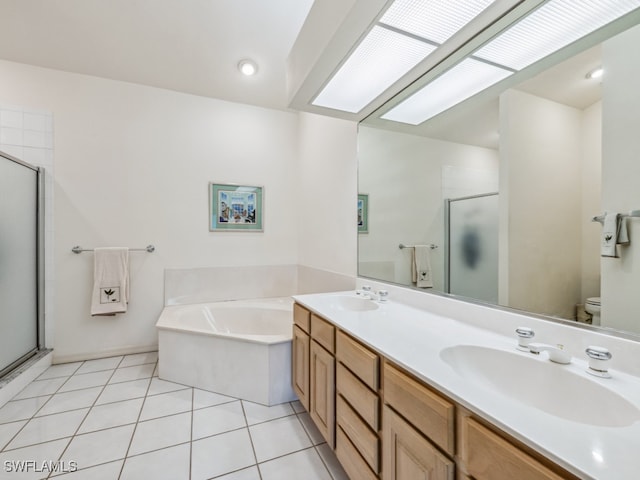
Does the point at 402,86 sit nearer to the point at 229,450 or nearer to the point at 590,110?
the point at 590,110

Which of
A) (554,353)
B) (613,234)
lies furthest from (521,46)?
(554,353)

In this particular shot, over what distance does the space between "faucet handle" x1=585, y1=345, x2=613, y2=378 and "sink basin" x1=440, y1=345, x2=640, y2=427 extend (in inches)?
1.3

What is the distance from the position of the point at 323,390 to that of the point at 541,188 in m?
1.33

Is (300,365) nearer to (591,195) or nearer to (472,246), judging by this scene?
(472,246)

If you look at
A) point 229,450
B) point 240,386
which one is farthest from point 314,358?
point 240,386

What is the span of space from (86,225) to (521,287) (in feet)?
10.9

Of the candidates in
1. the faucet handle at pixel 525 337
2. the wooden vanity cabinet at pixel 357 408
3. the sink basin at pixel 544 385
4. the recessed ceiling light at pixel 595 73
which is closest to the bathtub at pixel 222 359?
the wooden vanity cabinet at pixel 357 408

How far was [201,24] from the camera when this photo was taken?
2.21 metres

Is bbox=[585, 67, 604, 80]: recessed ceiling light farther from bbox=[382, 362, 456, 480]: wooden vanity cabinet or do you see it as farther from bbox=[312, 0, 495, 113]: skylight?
bbox=[382, 362, 456, 480]: wooden vanity cabinet

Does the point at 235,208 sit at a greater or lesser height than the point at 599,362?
greater

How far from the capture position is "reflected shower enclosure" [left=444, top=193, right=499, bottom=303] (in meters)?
1.24

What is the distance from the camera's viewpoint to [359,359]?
1.11 m

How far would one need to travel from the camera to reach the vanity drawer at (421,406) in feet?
2.35

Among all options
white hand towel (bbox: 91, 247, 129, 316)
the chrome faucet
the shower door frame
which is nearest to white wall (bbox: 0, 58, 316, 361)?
white hand towel (bbox: 91, 247, 129, 316)
